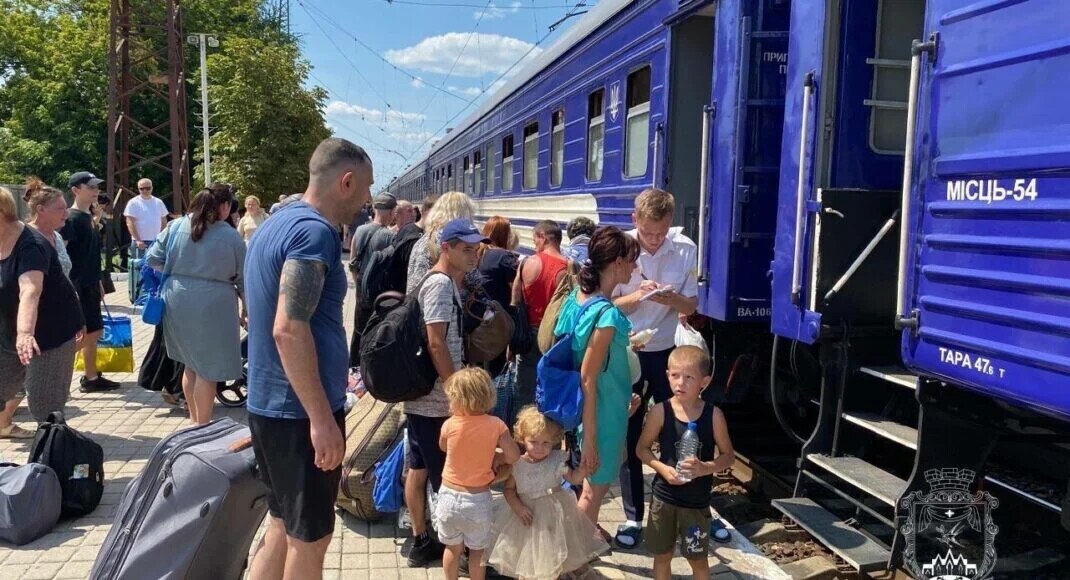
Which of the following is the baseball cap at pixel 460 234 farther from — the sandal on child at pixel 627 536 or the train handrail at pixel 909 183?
the train handrail at pixel 909 183

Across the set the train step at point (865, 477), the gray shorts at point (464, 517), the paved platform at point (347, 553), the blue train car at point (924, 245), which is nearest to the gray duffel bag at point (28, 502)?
the paved platform at point (347, 553)

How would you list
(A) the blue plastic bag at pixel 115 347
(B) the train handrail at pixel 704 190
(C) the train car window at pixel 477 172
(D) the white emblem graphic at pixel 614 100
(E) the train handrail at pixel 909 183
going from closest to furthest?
(E) the train handrail at pixel 909 183, (B) the train handrail at pixel 704 190, (D) the white emblem graphic at pixel 614 100, (A) the blue plastic bag at pixel 115 347, (C) the train car window at pixel 477 172

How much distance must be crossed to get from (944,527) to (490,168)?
940 cm

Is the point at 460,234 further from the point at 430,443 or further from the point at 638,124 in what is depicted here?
the point at 638,124

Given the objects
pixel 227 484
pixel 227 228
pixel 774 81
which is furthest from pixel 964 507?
pixel 227 228

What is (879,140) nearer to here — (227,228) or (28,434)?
(227,228)

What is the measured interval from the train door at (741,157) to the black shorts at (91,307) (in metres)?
4.96

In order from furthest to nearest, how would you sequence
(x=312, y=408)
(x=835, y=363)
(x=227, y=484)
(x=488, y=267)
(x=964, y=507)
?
(x=488, y=267) < (x=835, y=363) < (x=964, y=507) < (x=227, y=484) < (x=312, y=408)

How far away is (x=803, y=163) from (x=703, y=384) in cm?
152

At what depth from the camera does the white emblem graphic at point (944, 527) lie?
138 inches

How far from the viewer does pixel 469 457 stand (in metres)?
3.28

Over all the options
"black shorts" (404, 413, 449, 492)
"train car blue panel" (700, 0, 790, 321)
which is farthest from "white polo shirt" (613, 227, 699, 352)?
"black shorts" (404, 413, 449, 492)

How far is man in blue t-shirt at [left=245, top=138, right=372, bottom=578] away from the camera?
2.55m

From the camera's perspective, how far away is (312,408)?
2570mm
